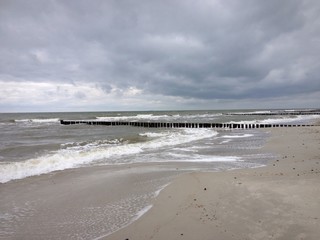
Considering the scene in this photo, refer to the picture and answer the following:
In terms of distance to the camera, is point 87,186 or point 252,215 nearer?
point 252,215

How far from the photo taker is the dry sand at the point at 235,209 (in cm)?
476

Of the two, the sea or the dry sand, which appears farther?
the sea

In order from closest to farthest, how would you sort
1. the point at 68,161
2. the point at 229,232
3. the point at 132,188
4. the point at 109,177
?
1. the point at 229,232
2. the point at 132,188
3. the point at 109,177
4. the point at 68,161

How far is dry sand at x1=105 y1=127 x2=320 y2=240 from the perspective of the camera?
15.6 feet

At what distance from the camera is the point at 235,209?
580 cm

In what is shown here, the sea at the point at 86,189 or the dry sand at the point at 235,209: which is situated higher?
the dry sand at the point at 235,209

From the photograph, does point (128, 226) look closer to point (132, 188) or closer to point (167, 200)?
point (167, 200)

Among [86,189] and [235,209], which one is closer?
[235,209]

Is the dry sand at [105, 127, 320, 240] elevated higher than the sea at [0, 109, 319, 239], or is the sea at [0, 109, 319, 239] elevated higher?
the dry sand at [105, 127, 320, 240]

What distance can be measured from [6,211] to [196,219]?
448 centimetres

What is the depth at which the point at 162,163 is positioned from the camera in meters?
12.2

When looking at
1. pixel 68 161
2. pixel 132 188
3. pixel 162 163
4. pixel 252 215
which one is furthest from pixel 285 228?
pixel 68 161

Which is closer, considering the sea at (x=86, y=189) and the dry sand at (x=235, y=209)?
the dry sand at (x=235, y=209)

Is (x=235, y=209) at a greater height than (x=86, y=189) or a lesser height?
greater
